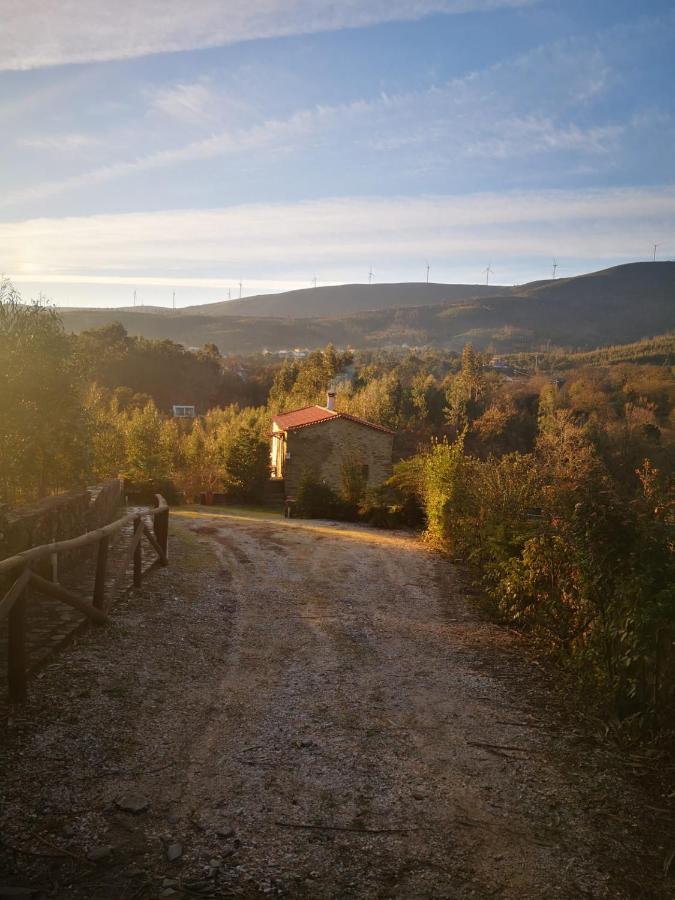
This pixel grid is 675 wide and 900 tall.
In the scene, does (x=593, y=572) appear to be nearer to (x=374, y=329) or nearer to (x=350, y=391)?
(x=350, y=391)

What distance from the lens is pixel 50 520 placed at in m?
9.70

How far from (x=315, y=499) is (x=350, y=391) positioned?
33.2m

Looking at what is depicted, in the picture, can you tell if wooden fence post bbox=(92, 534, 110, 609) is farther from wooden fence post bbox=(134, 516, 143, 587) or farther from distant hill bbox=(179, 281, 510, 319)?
distant hill bbox=(179, 281, 510, 319)

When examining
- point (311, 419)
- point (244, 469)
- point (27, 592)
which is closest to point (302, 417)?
point (311, 419)

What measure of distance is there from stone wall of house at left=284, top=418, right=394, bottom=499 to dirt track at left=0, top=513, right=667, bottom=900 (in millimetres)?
26359

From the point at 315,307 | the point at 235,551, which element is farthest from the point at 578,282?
the point at 235,551

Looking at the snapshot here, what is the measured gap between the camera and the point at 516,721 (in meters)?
5.95

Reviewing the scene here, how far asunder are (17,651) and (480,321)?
14160 cm

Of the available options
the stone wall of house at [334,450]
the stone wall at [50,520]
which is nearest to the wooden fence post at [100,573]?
the stone wall at [50,520]

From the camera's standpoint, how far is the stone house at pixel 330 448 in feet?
115

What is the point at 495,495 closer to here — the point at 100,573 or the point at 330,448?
the point at 100,573

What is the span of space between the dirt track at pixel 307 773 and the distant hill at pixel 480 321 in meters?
107

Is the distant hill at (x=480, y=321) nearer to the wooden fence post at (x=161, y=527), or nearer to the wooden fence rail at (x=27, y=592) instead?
the wooden fence post at (x=161, y=527)

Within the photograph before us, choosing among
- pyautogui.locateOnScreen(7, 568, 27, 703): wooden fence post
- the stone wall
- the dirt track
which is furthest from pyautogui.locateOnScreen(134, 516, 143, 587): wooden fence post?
pyautogui.locateOnScreen(7, 568, 27, 703): wooden fence post
